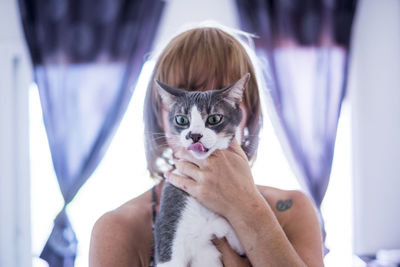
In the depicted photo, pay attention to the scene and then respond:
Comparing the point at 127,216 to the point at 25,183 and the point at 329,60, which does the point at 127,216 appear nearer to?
the point at 25,183

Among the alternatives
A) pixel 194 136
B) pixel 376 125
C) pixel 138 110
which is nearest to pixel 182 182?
pixel 194 136

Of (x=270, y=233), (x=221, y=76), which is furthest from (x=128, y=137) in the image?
(x=270, y=233)

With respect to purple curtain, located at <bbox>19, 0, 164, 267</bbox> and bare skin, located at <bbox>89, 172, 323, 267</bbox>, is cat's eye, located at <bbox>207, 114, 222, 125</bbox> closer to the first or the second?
bare skin, located at <bbox>89, 172, 323, 267</bbox>

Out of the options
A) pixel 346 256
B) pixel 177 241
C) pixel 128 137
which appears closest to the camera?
pixel 177 241

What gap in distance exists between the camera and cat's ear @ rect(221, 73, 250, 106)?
2.63ft

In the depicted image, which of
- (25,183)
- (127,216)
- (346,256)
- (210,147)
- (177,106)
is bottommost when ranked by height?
(346,256)

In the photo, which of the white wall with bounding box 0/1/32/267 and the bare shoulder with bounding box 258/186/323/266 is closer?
the bare shoulder with bounding box 258/186/323/266

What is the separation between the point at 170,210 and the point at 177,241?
0.08 meters

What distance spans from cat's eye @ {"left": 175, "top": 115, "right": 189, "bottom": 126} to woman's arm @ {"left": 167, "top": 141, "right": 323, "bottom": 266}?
0.09m

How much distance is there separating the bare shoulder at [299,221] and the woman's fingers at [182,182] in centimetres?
33

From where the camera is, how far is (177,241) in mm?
789

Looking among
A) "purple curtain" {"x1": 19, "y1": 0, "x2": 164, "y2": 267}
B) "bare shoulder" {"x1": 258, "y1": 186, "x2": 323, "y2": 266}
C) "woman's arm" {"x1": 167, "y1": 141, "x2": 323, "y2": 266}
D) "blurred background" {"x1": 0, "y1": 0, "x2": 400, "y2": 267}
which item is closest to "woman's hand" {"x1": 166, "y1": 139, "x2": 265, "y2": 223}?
"woman's arm" {"x1": 167, "y1": 141, "x2": 323, "y2": 266}

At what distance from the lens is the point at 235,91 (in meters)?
0.82

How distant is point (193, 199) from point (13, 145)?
127 centimetres
